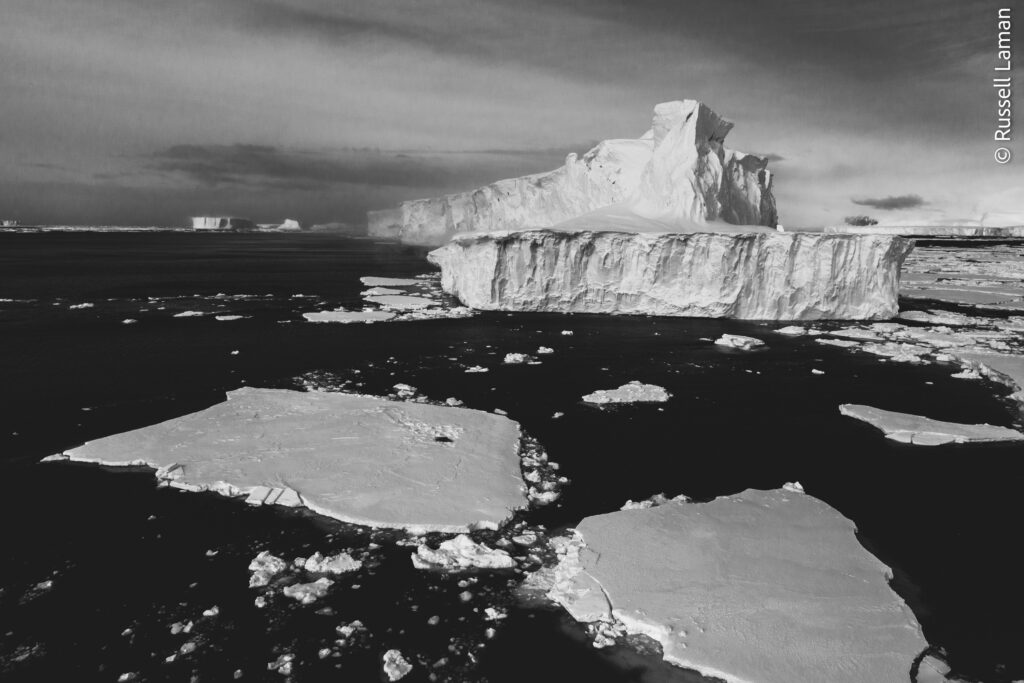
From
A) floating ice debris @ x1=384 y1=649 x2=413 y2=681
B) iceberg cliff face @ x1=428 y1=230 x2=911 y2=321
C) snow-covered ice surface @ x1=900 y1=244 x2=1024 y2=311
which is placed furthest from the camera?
snow-covered ice surface @ x1=900 y1=244 x2=1024 y2=311

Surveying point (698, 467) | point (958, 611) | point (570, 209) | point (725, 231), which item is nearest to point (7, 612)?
point (698, 467)

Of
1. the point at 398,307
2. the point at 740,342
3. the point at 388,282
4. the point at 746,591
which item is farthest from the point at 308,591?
the point at 388,282

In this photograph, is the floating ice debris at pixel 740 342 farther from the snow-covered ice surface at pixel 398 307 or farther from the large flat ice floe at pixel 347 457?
the large flat ice floe at pixel 347 457

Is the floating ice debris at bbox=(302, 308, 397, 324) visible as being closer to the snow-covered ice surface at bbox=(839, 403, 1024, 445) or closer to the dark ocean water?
the dark ocean water

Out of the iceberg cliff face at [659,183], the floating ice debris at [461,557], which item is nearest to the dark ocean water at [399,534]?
the floating ice debris at [461,557]

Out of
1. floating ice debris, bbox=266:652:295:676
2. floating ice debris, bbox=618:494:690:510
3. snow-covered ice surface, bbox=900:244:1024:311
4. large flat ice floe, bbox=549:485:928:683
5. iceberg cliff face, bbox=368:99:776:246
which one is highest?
iceberg cliff face, bbox=368:99:776:246

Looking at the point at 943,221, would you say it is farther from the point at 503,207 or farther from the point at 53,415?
the point at 53,415

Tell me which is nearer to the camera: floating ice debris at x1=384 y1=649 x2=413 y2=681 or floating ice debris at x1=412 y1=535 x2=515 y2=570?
floating ice debris at x1=384 y1=649 x2=413 y2=681

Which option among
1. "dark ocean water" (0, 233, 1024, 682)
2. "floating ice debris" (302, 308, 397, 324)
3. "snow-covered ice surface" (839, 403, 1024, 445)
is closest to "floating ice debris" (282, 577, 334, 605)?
"dark ocean water" (0, 233, 1024, 682)
